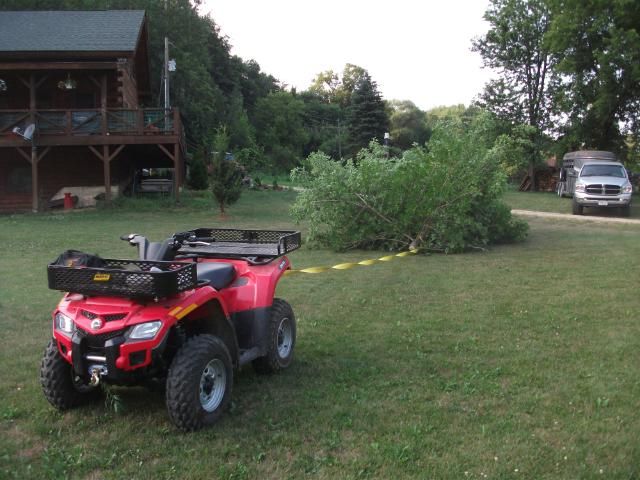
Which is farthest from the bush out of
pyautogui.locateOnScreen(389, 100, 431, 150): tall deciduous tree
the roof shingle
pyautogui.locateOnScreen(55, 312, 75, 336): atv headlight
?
pyautogui.locateOnScreen(389, 100, 431, 150): tall deciduous tree

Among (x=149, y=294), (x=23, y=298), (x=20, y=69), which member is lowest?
(x=23, y=298)

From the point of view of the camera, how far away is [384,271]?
10.5 metres

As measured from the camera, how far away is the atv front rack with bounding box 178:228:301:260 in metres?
5.32

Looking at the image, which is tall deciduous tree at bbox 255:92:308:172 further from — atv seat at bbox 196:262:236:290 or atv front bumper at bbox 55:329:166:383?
atv front bumper at bbox 55:329:166:383

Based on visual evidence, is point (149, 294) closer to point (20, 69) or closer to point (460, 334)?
point (460, 334)

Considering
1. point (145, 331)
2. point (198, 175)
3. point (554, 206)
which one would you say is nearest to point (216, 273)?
point (145, 331)

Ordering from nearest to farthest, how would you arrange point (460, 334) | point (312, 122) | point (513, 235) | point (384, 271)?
point (460, 334), point (384, 271), point (513, 235), point (312, 122)

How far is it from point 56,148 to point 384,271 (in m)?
18.3

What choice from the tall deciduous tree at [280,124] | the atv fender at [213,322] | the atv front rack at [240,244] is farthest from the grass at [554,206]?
the tall deciduous tree at [280,124]

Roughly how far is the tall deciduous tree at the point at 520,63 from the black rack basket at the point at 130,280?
123 feet

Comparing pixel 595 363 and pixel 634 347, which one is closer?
pixel 595 363

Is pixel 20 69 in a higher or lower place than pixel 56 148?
higher

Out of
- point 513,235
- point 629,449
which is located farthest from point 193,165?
point 629,449

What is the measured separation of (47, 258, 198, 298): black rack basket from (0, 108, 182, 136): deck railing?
19.0m
